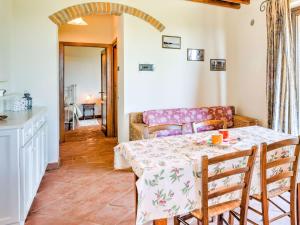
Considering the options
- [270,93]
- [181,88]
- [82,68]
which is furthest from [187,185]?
[82,68]

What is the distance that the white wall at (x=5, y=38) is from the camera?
2.72m

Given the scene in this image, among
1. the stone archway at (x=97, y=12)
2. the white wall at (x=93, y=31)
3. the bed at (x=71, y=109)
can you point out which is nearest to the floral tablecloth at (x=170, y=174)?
the stone archway at (x=97, y=12)

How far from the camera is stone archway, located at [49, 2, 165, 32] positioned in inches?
136

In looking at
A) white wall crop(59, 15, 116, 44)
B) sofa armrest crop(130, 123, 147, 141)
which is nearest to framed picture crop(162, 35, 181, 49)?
sofa armrest crop(130, 123, 147, 141)

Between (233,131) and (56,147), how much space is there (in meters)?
2.56

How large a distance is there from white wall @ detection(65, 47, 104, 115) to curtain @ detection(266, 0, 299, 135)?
240 inches

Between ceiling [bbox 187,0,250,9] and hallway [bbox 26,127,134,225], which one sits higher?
ceiling [bbox 187,0,250,9]

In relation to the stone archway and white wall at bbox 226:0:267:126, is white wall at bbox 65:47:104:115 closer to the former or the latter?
the stone archway

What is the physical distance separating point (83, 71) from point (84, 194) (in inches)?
245

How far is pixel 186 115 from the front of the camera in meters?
4.04

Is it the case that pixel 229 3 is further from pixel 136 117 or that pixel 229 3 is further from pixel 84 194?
pixel 84 194

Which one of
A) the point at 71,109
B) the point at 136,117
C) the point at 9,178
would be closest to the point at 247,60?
the point at 136,117

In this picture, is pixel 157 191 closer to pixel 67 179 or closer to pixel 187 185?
pixel 187 185

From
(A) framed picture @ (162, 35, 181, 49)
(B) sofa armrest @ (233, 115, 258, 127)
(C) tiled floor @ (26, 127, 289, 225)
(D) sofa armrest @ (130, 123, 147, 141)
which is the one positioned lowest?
(C) tiled floor @ (26, 127, 289, 225)
